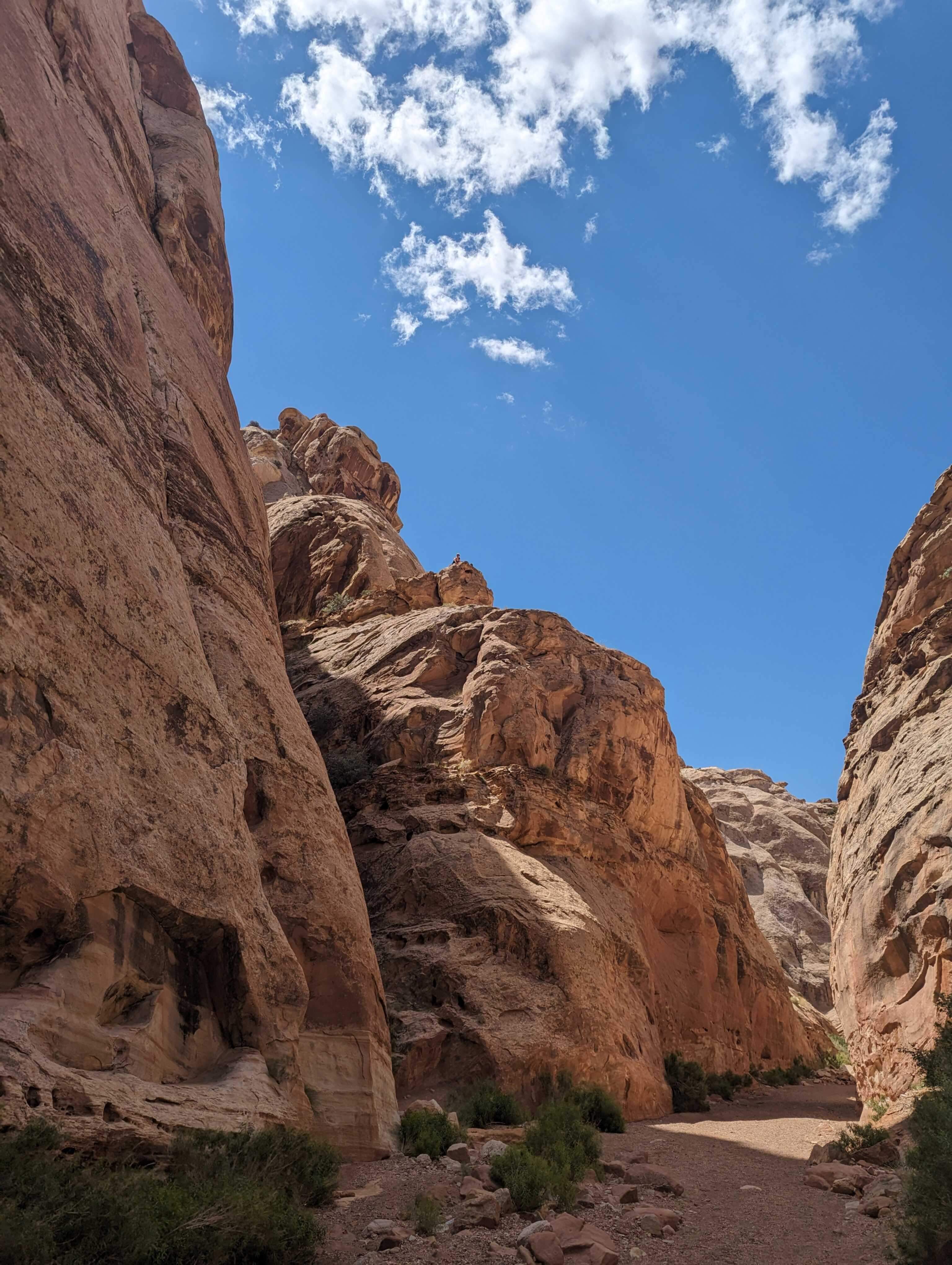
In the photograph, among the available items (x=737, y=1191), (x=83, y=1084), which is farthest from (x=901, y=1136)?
(x=83, y=1084)

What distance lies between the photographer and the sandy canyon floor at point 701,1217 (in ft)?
22.4

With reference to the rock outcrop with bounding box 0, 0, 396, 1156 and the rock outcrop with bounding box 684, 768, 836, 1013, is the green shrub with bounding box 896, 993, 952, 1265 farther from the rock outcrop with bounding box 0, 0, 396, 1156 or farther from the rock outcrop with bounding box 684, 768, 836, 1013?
the rock outcrop with bounding box 684, 768, 836, 1013

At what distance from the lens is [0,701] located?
7.16 meters

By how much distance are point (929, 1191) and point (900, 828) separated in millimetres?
9566

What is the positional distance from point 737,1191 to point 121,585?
30.9 ft

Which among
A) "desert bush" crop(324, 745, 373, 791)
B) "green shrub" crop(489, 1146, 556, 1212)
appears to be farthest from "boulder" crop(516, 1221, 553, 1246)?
"desert bush" crop(324, 745, 373, 791)

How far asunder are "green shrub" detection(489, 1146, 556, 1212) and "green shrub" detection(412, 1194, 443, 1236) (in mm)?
801

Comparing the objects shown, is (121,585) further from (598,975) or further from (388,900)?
(598,975)

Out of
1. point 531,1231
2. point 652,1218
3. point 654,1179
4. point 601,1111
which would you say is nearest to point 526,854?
point 601,1111

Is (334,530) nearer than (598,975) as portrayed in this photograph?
No

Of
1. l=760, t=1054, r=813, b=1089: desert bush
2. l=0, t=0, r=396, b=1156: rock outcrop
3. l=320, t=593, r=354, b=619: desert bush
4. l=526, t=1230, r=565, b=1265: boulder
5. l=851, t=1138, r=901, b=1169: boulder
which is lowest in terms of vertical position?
l=760, t=1054, r=813, b=1089: desert bush

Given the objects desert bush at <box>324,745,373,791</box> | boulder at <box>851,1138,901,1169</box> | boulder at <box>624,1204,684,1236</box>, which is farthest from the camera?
desert bush at <box>324,745,373,791</box>

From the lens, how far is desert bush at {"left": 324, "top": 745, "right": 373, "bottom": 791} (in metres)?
22.1

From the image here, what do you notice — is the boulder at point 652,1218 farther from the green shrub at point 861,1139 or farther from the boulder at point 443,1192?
the green shrub at point 861,1139
